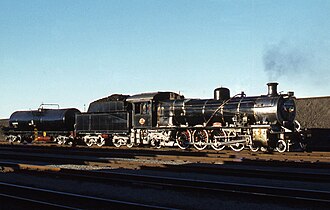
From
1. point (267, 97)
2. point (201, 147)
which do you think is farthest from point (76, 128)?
point (267, 97)

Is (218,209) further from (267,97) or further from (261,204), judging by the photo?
(267,97)

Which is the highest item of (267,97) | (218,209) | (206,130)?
(267,97)

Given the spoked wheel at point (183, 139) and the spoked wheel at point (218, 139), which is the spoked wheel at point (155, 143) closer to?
the spoked wheel at point (183, 139)

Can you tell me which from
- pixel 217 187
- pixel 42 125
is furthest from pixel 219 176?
pixel 42 125

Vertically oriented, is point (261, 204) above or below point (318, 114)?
below

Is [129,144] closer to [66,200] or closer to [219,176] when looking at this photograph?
[219,176]

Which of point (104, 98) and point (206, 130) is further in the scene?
point (104, 98)

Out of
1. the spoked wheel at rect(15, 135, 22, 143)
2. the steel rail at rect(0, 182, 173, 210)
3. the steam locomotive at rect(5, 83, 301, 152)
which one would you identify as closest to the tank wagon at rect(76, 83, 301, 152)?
the steam locomotive at rect(5, 83, 301, 152)

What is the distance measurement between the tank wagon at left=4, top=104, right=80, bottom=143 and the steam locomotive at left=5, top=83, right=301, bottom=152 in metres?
0.08

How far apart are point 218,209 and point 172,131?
1558 centimetres

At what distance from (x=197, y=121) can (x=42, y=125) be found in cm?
1571

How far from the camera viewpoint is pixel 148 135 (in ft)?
79.8

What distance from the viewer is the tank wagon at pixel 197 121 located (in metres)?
19.4

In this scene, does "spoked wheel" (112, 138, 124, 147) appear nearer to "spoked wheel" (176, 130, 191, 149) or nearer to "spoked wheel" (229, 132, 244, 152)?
"spoked wheel" (176, 130, 191, 149)
